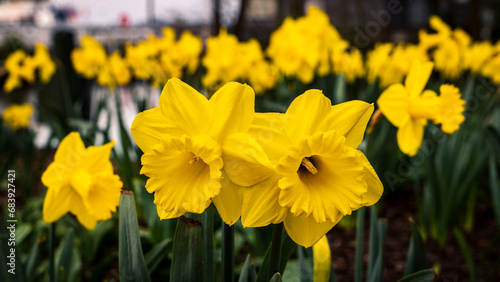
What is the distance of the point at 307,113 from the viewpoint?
2.03 feet

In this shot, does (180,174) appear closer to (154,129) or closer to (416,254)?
(154,129)

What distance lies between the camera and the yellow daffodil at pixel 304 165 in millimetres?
592

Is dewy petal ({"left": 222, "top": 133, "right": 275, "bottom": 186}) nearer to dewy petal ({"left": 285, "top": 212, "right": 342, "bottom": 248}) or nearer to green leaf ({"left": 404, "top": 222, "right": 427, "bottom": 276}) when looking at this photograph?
dewy petal ({"left": 285, "top": 212, "right": 342, "bottom": 248})

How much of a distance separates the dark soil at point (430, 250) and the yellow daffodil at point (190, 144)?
4.09 feet

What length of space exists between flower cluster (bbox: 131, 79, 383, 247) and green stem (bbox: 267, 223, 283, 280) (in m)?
0.04

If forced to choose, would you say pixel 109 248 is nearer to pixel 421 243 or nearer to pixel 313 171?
pixel 421 243

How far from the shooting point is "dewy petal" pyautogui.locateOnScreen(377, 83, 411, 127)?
3.32 ft

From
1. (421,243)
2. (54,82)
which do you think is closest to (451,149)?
(421,243)

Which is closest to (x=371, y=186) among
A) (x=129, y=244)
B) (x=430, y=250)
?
(x=129, y=244)

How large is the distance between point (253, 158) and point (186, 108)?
12cm

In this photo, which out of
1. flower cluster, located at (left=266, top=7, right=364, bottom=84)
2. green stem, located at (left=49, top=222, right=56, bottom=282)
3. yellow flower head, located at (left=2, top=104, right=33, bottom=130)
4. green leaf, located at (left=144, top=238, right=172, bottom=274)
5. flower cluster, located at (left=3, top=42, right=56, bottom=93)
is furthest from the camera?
yellow flower head, located at (left=2, top=104, right=33, bottom=130)

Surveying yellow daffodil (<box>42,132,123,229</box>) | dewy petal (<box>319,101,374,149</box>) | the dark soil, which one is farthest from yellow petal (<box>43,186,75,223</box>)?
the dark soil

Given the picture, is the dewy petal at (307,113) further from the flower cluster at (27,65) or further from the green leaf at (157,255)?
the flower cluster at (27,65)

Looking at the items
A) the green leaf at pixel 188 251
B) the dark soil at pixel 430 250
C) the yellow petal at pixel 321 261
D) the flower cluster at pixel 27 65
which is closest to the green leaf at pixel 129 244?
the green leaf at pixel 188 251
